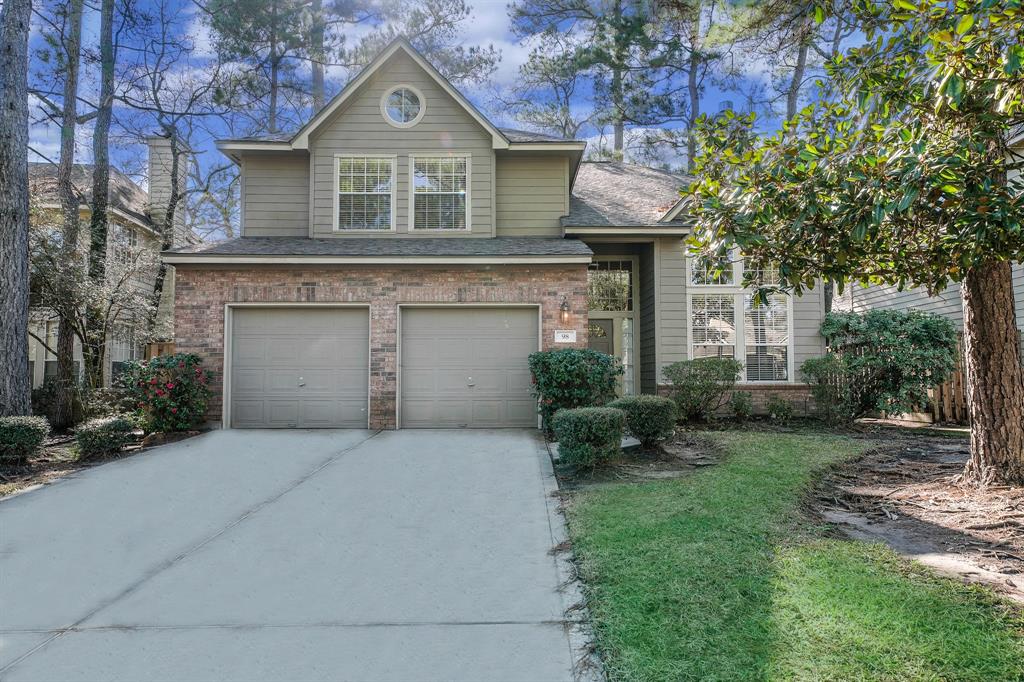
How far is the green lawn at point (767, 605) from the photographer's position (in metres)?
2.78

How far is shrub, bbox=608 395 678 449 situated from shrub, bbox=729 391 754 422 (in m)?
3.71

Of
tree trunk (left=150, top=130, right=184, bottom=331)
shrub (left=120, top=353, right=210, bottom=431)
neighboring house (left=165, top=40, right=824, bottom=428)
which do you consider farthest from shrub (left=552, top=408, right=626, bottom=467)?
tree trunk (left=150, top=130, right=184, bottom=331)

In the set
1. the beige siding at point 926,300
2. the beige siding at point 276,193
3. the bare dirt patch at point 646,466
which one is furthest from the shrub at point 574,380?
the beige siding at point 926,300

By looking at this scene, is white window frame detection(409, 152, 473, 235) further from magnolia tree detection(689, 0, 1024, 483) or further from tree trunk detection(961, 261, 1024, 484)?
tree trunk detection(961, 261, 1024, 484)

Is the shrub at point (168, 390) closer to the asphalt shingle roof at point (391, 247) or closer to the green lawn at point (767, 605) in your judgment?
the asphalt shingle roof at point (391, 247)

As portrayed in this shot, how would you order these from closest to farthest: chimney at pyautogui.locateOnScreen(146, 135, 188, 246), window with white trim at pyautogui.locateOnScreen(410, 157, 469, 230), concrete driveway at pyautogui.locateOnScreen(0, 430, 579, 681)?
1. concrete driveway at pyautogui.locateOnScreen(0, 430, 579, 681)
2. window with white trim at pyautogui.locateOnScreen(410, 157, 469, 230)
3. chimney at pyautogui.locateOnScreen(146, 135, 188, 246)

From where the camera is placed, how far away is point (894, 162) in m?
4.36

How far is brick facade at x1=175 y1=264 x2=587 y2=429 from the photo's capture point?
34.3ft

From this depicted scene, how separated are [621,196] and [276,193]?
721 cm

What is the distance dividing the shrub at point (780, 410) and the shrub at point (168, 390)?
9.85 metres

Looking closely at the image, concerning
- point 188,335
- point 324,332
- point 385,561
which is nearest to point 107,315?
point 188,335

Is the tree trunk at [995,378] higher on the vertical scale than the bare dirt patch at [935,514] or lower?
higher

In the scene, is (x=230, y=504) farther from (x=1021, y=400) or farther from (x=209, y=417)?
(x=1021, y=400)

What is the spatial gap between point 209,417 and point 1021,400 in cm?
1082
